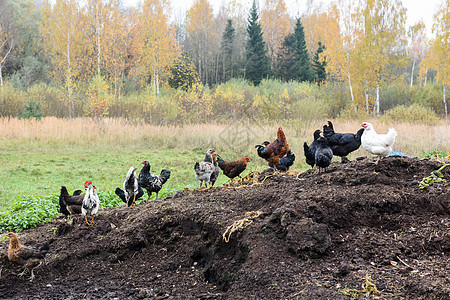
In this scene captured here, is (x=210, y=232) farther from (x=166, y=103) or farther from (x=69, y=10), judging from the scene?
(x=69, y=10)

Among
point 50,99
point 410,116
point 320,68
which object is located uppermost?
point 320,68

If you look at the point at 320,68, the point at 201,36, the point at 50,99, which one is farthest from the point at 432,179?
the point at 201,36

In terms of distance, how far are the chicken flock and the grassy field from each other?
1890 millimetres

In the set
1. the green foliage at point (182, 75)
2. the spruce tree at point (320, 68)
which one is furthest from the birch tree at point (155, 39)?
the spruce tree at point (320, 68)

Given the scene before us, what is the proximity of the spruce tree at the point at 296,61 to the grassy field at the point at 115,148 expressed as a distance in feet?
93.0

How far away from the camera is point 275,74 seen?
48.6 meters

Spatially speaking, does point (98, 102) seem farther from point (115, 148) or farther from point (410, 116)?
point (410, 116)

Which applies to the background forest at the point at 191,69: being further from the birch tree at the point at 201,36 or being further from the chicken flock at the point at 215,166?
the chicken flock at the point at 215,166

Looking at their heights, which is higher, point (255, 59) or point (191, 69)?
point (255, 59)

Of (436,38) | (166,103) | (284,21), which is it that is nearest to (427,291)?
(166,103)

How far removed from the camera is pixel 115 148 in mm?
15906

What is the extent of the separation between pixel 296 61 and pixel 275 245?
4669 centimetres

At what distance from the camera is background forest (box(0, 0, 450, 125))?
24938 millimetres

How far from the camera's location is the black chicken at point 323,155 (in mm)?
4703
